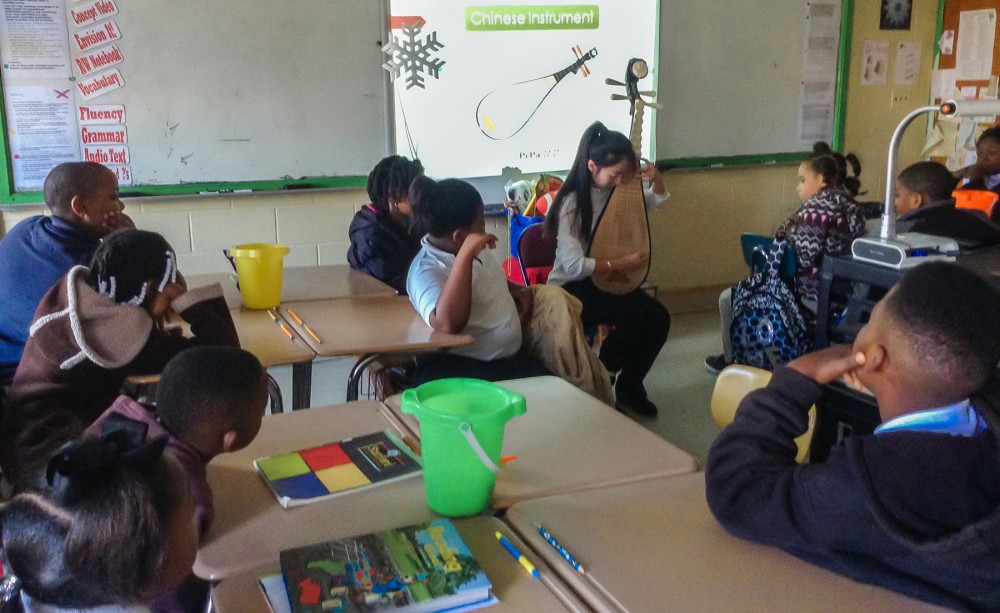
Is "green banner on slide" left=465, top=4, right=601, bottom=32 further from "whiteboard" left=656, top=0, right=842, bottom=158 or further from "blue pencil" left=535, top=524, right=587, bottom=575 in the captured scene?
"blue pencil" left=535, top=524, right=587, bottom=575

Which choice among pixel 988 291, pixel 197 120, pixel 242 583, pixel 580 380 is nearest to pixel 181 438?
pixel 242 583

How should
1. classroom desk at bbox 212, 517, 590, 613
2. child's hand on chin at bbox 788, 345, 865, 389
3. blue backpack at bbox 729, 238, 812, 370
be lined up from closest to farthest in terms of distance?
classroom desk at bbox 212, 517, 590, 613 < child's hand on chin at bbox 788, 345, 865, 389 < blue backpack at bbox 729, 238, 812, 370

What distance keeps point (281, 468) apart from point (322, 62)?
292cm

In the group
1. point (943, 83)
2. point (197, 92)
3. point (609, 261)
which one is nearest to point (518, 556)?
point (609, 261)

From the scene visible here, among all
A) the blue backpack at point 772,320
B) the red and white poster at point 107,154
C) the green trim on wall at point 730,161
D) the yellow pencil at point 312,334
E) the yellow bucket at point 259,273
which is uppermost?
the red and white poster at point 107,154

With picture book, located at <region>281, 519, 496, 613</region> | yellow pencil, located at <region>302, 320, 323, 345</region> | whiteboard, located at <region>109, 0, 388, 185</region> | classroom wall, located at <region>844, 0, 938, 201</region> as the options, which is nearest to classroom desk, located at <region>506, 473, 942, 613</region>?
picture book, located at <region>281, 519, 496, 613</region>

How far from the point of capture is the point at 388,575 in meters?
1.16

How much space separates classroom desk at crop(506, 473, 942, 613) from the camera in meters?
1.14

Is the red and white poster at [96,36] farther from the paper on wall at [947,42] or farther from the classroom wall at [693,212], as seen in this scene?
the paper on wall at [947,42]

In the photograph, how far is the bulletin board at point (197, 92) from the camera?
3.61m

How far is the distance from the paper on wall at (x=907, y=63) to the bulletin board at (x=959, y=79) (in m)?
0.17

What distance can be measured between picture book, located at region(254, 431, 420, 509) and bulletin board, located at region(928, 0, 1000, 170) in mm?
5141

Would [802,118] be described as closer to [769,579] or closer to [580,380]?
[580,380]

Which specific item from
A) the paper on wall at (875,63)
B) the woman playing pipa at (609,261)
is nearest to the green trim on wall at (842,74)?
the paper on wall at (875,63)
